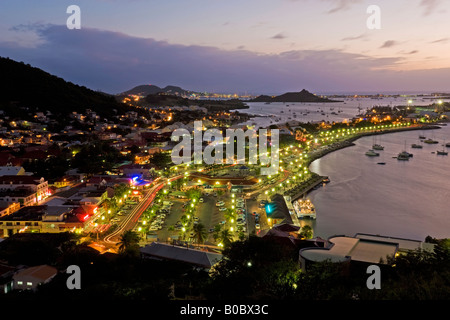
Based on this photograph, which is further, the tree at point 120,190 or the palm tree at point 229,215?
the tree at point 120,190

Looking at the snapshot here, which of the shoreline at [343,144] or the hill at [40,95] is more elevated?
the hill at [40,95]

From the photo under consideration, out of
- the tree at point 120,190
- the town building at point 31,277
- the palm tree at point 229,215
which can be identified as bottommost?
the palm tree at point 229,215

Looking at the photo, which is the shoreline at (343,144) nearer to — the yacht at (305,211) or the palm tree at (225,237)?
the yacht at (305,211)

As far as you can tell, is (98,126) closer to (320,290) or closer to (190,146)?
(190,146)

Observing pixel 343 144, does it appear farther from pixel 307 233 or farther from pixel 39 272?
pixel 39 272

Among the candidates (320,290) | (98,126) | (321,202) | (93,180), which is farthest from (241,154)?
(320,290)

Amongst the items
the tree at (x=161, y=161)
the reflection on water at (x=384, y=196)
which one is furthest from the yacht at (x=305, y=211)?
the tree at (x=161, y=161)

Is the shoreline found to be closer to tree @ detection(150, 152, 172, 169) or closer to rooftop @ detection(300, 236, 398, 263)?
tree @ detection(150, 152, 172, 169)
